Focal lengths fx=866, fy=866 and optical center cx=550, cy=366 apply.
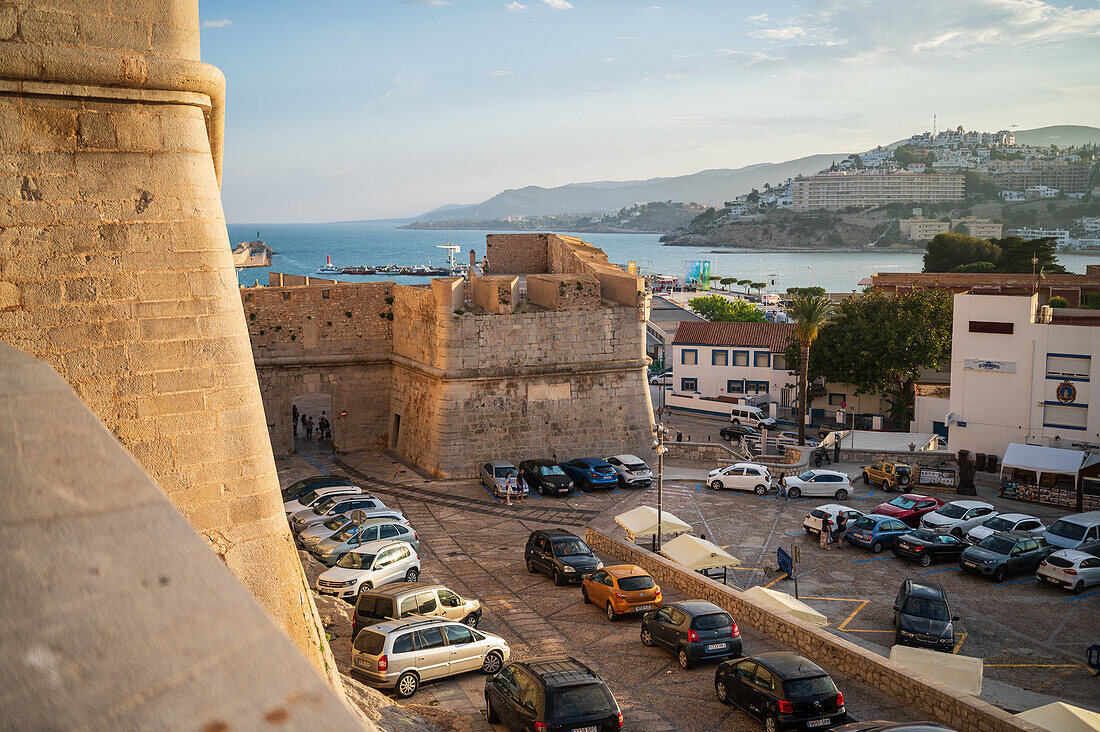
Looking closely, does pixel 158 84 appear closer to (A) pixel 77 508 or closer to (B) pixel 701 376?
(A) pixel 77 508

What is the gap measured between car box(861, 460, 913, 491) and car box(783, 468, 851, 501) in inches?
96.3

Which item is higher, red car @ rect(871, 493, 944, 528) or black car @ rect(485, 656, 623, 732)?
black car @ rect(485, 656, 623, 732)

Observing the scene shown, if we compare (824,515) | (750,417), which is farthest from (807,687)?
(750,417)

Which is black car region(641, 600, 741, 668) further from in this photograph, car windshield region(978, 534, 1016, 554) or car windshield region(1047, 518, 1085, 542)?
car windshield region(1047, 518, 1085, 542)

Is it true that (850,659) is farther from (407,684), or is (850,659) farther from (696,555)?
(407,684)

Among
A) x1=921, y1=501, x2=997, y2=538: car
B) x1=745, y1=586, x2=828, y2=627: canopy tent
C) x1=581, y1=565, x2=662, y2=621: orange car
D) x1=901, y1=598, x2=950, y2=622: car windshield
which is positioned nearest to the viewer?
x1=745, y1=586, x2=828, y2=627: canopy tent

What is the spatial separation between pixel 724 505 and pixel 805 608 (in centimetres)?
1113

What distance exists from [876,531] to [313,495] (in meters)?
15.3

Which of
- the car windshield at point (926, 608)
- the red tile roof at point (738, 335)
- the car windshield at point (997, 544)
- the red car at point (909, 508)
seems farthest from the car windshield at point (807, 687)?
the red tile roof at point (738, 335)

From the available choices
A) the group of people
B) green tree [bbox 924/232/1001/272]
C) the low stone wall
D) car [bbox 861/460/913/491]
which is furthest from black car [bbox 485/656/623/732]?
green tree [bbox 924/232/1001/272]

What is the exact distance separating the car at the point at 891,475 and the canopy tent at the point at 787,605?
15445mm

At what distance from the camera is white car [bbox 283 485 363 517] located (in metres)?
23.1

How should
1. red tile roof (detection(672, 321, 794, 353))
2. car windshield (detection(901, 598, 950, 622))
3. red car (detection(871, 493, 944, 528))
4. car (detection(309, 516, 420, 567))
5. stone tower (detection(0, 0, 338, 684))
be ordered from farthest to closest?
red tile roof (detection(672, 321, 794, 353))
red car (detection(871, 493, 944, 528))
car (detection(309, 516, 420, 567))
car windshield (detection(901, 598, 950, 622))
stone tower (detection(0, 0, 338, 684))

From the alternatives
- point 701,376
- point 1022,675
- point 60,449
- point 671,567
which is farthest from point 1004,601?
point 701,376
